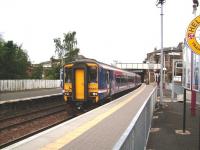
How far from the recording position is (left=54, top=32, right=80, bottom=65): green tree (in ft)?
305

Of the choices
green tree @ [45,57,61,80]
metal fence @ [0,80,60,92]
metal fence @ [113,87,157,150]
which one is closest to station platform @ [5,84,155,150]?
metal fence @ [113,87,157,150]

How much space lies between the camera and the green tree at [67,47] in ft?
305

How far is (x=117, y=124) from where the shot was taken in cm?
1559

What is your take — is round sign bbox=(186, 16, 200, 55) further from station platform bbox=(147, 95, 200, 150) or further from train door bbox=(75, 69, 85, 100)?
train door bbox=(75, 69, 85, 100)

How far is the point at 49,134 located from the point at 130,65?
9300 centimetres

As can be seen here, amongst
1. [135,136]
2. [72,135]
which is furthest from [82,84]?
[135,136]

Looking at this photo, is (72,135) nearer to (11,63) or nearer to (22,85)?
(22,85)

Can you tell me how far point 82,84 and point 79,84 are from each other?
6.9 inches

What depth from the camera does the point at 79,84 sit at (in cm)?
2402

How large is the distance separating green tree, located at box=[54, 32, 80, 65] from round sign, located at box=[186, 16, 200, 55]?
83792mm

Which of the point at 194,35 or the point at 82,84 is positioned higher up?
the point at 194,35

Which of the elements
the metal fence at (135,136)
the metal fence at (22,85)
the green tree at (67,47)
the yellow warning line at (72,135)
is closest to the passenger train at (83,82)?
the yellow warning line at (72,135)

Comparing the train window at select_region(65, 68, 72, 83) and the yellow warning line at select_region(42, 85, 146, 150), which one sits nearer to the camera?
the yellow warning line at select_region(42, 85, 146, 150)

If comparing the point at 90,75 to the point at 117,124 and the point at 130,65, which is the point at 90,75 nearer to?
the point at 117,124
